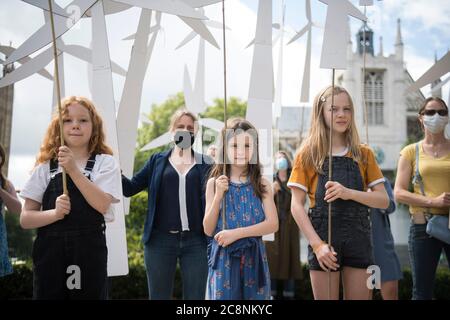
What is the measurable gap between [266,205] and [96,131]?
97 cm

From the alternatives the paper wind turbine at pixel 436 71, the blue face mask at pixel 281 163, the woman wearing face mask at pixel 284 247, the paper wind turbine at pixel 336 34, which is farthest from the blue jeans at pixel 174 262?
the woman wearing face mask at pixel 284 247

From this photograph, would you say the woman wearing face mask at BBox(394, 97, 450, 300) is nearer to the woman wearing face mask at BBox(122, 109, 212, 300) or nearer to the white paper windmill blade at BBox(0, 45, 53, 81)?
the woman wearing face mask at BBox(122, 109, 212, 300)

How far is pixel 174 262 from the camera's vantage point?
10.3 ft

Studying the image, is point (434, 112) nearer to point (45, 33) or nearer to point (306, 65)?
point (306, 65)

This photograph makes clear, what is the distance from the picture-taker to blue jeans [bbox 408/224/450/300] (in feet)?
10.0

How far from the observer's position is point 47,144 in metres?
2.62

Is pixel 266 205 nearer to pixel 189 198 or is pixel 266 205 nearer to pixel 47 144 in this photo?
pixel 189 198

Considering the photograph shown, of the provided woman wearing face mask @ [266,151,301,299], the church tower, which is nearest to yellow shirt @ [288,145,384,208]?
woman wearing face mask @ [266,151,301,299]

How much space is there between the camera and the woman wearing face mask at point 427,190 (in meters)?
3.06

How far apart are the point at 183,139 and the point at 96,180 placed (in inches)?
33.9

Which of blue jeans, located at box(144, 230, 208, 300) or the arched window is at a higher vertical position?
the arched window

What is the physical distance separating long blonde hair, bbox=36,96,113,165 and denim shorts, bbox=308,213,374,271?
1182 millimetres

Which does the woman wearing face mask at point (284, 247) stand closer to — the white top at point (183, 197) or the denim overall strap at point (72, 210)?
the white top at point (183, 197)
